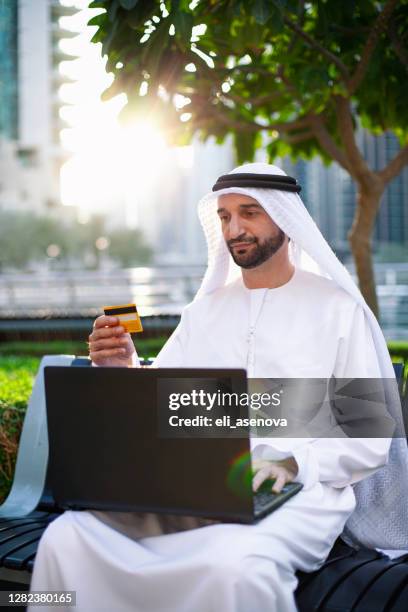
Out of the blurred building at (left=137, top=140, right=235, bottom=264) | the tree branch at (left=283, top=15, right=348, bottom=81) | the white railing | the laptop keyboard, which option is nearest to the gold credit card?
the laptop keyboard

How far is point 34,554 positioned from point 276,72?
4.33 metres

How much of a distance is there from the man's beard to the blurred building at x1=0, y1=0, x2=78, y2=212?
3331 inches

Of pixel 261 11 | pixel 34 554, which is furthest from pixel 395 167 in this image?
pixel 34 554

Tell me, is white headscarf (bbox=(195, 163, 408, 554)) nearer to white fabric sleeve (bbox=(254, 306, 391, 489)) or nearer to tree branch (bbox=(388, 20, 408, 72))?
white fabric sleeve (bbox=(254, 306, 391, 489))

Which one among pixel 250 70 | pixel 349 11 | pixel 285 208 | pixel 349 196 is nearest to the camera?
pixel 285 208

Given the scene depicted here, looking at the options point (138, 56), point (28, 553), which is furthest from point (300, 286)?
point (138, 56)

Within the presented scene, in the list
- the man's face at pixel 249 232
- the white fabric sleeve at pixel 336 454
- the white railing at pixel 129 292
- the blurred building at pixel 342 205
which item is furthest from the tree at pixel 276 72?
the blurred building at pixel 342 205

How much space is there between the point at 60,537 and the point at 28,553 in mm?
584

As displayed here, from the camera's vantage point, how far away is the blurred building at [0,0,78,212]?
8688 cm

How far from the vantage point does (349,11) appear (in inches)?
200

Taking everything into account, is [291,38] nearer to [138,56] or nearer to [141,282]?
[138,56]

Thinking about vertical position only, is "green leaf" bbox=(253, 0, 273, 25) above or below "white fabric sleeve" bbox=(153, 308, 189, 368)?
above

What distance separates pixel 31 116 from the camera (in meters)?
89.4

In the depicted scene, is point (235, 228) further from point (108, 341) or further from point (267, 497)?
point (267, 497)
